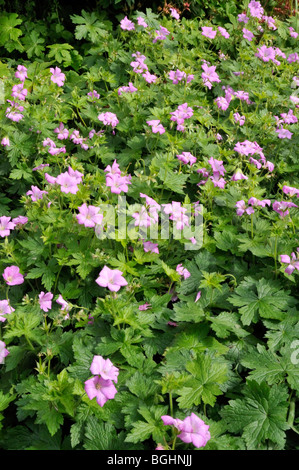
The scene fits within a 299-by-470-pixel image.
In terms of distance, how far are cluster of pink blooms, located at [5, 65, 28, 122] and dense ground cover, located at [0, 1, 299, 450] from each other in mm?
13

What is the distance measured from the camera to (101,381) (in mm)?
1845

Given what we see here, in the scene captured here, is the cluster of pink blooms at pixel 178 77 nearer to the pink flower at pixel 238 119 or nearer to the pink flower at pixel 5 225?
the pink flower at pixel 238 119

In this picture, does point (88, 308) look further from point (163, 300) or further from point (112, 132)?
point (112, 132)

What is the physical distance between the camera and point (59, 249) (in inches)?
95.9

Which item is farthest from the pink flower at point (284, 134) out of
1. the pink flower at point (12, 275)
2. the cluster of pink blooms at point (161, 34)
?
the pink flower at point (12, 275)

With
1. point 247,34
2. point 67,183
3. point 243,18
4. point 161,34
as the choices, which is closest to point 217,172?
point 67,183

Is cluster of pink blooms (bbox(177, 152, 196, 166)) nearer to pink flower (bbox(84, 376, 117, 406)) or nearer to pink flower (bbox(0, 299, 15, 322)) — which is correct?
pink flower (bbox(0, 299, 15, 322))

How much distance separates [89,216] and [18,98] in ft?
5.04

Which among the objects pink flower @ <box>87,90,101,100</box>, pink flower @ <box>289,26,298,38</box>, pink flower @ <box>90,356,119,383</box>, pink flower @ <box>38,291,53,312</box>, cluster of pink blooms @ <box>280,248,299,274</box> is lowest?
pink flower @ <box>38,291,53,312</box>

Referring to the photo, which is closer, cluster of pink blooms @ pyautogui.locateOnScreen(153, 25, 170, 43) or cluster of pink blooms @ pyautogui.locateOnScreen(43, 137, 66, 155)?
cluster of pink blooms @ pyautogui.locateOnScreen(43, 137, 66, 155)

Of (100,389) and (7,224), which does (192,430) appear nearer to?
(100,389)

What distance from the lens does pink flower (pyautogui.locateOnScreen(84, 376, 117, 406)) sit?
1.80 meters

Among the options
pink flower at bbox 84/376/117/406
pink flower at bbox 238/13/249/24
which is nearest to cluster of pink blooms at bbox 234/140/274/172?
pink flower at bbox 84/376/117/406

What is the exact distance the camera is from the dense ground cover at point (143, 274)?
191 cm
